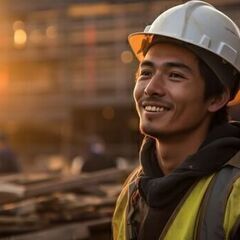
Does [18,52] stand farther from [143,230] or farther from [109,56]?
[143,230]

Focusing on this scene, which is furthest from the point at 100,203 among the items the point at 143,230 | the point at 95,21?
the point at 95,21

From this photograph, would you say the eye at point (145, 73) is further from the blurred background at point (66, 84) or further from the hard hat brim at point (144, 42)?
the blurred background at point (66, 84)

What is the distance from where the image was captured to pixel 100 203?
19.2ft

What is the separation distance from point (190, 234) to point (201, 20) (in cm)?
76

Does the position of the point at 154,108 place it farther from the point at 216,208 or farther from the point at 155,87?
the point at 216,208

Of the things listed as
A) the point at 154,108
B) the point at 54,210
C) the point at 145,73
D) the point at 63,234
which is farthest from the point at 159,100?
the point at 54,210

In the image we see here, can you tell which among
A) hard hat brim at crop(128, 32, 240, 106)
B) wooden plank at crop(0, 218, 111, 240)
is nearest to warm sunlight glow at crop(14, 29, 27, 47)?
wooden plank at crop(0, 218, 111, 240)

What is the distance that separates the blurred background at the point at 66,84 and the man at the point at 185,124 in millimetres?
26786

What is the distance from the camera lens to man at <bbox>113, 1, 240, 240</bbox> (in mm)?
2174

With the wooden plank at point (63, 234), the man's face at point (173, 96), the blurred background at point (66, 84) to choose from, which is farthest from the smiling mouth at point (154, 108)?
the blurred background at point (66, 84)

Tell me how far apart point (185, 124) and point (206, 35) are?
0.31 m

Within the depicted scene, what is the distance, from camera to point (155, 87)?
89.8 inches

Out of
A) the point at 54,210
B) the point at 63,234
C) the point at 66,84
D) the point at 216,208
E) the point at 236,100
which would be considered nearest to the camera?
the point at 216,208

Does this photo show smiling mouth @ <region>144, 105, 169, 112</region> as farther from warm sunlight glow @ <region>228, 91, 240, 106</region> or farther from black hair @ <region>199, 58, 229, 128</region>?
warm sunlight glow @ <region>228, 91, 240, 106</region>
